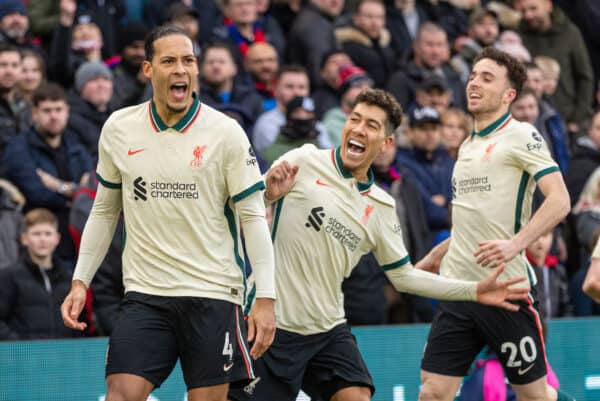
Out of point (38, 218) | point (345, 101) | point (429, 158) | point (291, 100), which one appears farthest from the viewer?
point (345, 101)

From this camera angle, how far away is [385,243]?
762 cm

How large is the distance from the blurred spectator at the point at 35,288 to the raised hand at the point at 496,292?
3.58m

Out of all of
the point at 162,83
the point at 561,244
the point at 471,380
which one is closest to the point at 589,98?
the point at 561,244

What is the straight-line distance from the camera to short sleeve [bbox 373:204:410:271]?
24.9 feet

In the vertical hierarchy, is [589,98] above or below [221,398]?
above

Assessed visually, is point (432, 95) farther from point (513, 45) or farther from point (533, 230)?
point (533, 230)

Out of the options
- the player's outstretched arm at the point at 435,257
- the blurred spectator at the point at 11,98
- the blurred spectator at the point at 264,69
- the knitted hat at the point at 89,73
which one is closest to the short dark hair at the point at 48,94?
the blurred spectator at the point at 11,98

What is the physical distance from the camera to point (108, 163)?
634cm

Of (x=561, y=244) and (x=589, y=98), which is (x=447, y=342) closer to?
(x=561, y=244)

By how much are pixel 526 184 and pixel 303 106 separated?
3662 mm

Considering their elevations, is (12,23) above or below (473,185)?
above

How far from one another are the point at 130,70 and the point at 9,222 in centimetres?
276

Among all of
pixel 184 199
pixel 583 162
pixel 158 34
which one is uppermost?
pixel 158 34

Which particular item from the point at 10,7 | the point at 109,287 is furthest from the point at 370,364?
the point at 10,7
